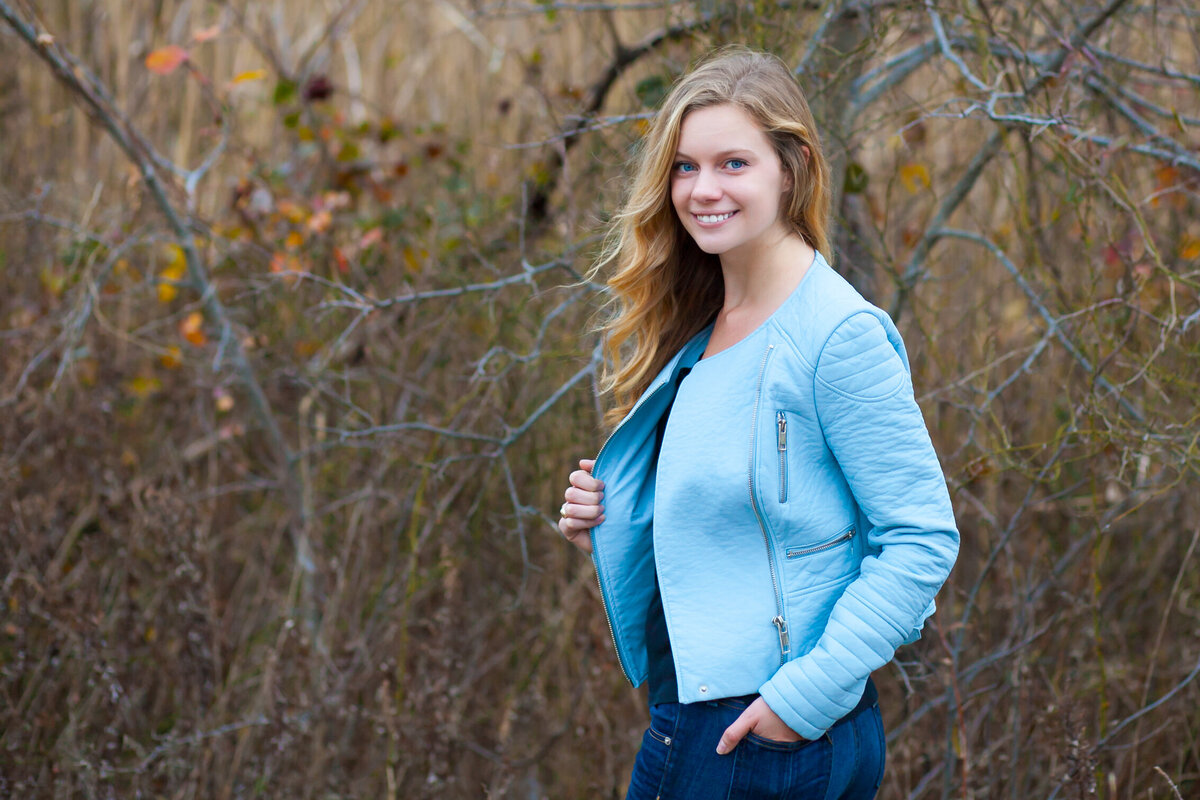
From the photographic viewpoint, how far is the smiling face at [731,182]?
4.63 feet

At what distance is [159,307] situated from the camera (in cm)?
423

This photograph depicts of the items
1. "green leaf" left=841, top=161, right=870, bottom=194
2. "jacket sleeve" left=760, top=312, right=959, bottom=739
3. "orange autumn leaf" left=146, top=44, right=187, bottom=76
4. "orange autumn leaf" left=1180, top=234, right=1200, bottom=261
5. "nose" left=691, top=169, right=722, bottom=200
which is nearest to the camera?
"jacket sleeve" left=760, top=312, right=959, bottom=739

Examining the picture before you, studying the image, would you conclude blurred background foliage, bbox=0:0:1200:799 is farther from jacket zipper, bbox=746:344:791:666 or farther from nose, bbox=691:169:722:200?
jacket zipper, bbox=746:344:791:666

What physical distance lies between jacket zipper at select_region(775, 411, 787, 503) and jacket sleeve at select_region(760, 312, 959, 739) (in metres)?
0.06

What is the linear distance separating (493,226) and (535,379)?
70 cm

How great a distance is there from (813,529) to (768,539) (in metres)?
0.06

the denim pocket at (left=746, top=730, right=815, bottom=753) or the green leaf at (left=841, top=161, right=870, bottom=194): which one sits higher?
the green leaf at (left=841, top=161, right=870, bottom=194)

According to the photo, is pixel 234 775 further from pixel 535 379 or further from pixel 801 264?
pixel 801 264

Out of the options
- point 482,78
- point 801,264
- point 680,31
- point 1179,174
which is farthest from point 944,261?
point 801,264

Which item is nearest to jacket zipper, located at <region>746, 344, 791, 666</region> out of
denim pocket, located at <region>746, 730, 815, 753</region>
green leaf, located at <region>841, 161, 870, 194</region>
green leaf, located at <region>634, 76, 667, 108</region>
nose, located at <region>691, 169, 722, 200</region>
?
denim pocket, located at <region>746, 730, 815, 753</region>

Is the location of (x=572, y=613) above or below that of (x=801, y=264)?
below

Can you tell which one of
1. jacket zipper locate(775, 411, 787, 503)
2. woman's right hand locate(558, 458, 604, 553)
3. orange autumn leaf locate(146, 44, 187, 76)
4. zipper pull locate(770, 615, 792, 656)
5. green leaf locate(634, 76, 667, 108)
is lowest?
zipper pull locate(770, 615, 792, 656)

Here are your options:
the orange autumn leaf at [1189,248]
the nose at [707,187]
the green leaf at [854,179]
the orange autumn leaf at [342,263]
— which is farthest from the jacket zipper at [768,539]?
the orange autumn leaf at [342,263]

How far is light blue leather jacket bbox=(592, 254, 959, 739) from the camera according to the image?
1.27 meters
